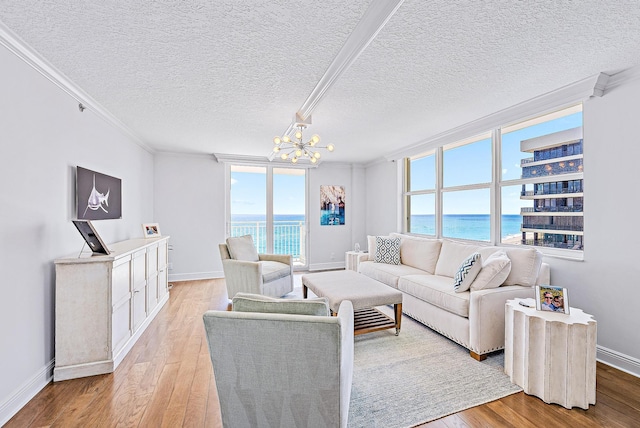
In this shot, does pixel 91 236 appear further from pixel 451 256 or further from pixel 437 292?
pixel 451 256

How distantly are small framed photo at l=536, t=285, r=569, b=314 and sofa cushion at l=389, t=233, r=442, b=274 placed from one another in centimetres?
163

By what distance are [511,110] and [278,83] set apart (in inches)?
99.4

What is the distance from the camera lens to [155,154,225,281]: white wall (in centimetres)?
521

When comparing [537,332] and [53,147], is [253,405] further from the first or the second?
[53,147]

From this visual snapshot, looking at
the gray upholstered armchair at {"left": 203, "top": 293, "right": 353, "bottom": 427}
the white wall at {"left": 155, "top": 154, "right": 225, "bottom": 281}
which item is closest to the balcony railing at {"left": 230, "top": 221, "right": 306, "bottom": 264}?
the white wall at {"left": 155, "top": 154, "right": 225, "bottom": 281}

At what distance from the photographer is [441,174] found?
4.50 meters

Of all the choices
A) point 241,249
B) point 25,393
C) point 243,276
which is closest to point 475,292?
point 243,276

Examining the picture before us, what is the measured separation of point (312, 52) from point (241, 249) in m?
2.81

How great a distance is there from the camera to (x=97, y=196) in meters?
2.97

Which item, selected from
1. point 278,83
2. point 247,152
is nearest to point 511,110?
point 278,83

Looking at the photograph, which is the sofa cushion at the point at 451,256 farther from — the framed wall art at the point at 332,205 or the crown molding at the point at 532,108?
the framed wall art at the point at 332,205

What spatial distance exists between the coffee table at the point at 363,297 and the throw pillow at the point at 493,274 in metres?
0.74

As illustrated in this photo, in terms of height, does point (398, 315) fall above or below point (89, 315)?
below

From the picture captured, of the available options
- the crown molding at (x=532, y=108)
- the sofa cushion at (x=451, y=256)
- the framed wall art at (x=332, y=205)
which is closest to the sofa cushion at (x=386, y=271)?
the sofa cushion at (x=451, y=256)
